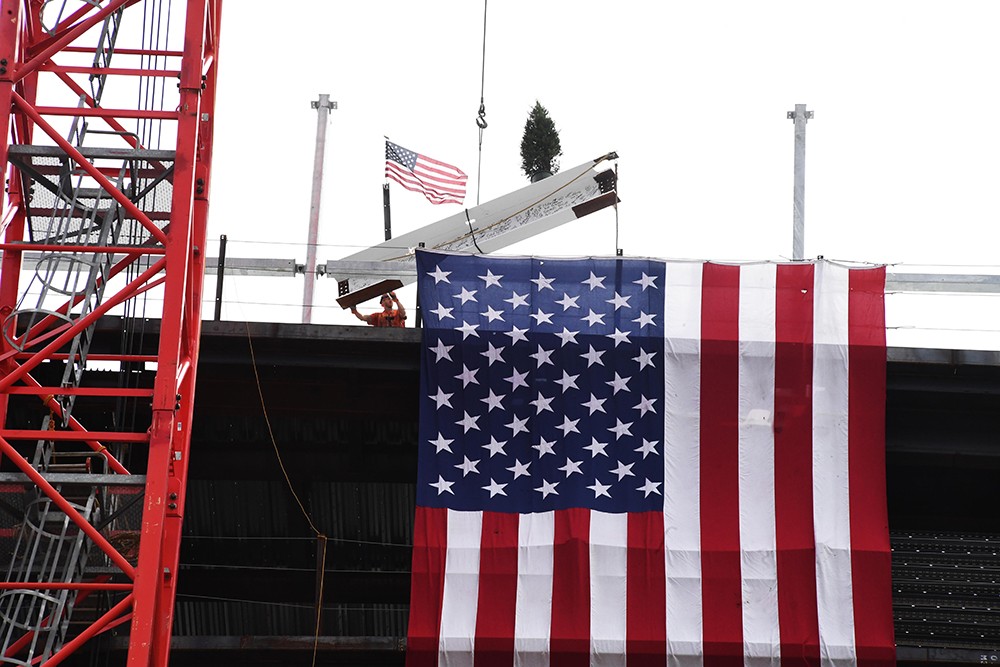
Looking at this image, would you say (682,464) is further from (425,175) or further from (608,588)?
(425,175)

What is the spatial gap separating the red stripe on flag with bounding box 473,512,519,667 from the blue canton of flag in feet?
0.85

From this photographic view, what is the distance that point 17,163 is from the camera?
41.5 feet

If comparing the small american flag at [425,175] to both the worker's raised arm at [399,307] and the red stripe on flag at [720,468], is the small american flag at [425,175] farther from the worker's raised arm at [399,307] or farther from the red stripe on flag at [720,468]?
the red stripe on flag at [720,468]

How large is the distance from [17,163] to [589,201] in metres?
8.36

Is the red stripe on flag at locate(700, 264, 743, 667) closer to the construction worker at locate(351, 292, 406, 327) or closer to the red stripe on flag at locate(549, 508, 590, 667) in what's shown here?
the red stripe on flag at locate(549, 508, 590, 667)

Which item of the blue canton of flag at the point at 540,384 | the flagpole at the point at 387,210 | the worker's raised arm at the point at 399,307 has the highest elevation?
the flagpole at the point at 387,210

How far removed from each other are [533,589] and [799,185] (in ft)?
34.9

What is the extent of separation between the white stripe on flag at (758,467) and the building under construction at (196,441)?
5.94 feet

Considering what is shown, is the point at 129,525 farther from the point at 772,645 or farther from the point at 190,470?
the point at 772,645

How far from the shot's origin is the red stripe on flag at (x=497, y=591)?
1461 cm

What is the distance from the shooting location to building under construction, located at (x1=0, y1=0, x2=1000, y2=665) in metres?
12.3

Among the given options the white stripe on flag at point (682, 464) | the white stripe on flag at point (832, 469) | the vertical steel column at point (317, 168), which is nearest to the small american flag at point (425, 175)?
the vertical steel column at point (317, 168)

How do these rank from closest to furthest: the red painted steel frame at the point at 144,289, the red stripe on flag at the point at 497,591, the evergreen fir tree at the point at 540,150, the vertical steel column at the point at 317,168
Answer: the red painted steel frame at the point at 144,289 → the red stripe on flag at the point at 497,591 → the evergreen fir tree at the point at 540,150 → the vertical steel column at the point at 317,168

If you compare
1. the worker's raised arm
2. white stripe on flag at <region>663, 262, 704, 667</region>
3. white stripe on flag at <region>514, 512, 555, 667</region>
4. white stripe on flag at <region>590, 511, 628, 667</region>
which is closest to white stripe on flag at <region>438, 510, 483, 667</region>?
white stripe on flag at <region>514, 512, 555, 667</region>
